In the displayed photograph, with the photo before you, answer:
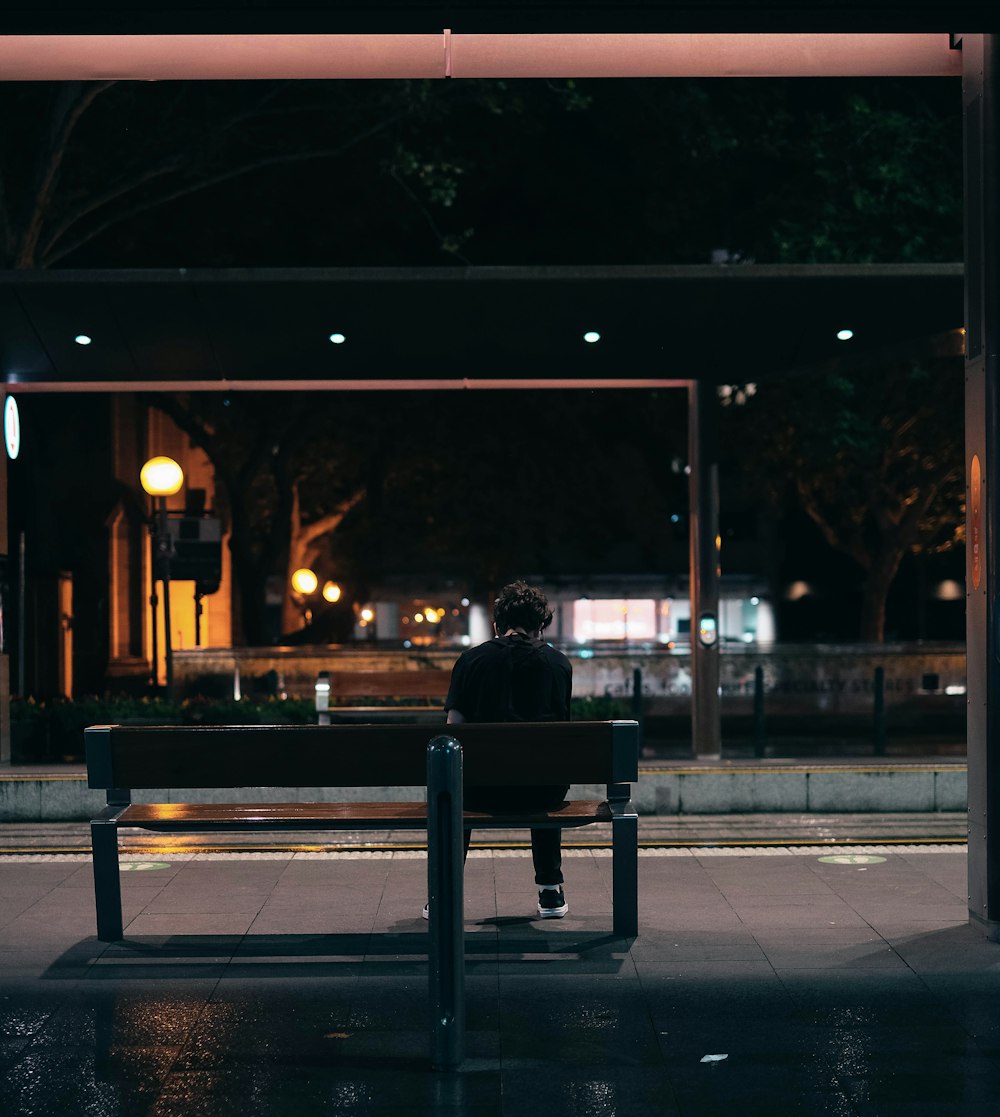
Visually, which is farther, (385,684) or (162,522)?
(162,522)

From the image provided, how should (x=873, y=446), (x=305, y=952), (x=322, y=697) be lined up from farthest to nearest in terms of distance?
(x=873, y=446) < (x=322, y=697) < (x=305, y=952)

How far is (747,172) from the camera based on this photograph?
67.7 feet

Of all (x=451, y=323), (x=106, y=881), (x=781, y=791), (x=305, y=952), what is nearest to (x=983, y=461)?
(x=305, y=952)

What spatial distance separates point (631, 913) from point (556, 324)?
5853mm

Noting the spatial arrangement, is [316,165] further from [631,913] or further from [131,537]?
[631,913]

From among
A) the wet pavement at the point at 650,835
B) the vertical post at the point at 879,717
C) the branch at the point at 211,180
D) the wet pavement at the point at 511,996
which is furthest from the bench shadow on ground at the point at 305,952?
the branch at the point at 211,180

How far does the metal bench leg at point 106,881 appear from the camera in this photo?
658 cm

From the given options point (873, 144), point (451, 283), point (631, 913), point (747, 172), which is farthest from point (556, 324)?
point (747, 172)

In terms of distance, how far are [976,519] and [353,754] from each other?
113 inches

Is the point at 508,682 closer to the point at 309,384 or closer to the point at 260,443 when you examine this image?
the point at 309,384

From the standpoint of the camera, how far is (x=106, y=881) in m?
6.60

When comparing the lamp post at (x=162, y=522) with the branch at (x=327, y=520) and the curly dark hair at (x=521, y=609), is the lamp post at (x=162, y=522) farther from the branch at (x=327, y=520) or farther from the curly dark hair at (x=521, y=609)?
the branch at (x=327, y=520)

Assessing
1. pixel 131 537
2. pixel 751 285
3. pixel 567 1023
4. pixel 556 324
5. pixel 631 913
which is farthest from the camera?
pixel 131 537

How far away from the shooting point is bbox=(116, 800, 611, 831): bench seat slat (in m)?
6.47
